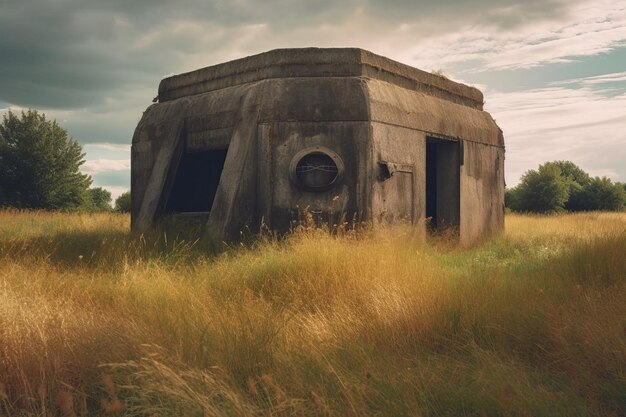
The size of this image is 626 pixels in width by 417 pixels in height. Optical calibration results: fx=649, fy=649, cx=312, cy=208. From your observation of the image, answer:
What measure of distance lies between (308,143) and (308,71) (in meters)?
1.27

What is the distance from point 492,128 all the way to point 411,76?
3388 millimetres

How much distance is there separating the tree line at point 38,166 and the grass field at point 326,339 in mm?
25417

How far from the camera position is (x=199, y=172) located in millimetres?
12922

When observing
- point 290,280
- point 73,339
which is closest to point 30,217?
point 290,280

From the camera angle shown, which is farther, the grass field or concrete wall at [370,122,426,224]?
concrete wall at [370,122,426,224]

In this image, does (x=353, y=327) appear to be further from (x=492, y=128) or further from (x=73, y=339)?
(x=492, y=128)

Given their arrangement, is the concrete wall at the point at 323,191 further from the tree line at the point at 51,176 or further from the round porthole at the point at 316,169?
the tree line at the point at 51,176

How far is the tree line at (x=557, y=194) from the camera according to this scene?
3073 centimetres

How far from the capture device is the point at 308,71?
10.4 metres

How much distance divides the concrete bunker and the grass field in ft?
7.71

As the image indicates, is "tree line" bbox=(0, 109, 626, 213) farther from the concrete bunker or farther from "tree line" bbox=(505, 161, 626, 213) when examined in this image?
the concrete bunker

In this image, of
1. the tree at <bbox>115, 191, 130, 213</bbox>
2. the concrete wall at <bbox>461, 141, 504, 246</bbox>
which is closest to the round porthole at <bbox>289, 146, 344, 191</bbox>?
the concrete wall at <bbox>461, 141, 504, 246</bbox>

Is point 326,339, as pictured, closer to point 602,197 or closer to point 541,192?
point 541,192

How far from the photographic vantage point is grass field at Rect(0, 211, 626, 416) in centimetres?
353
